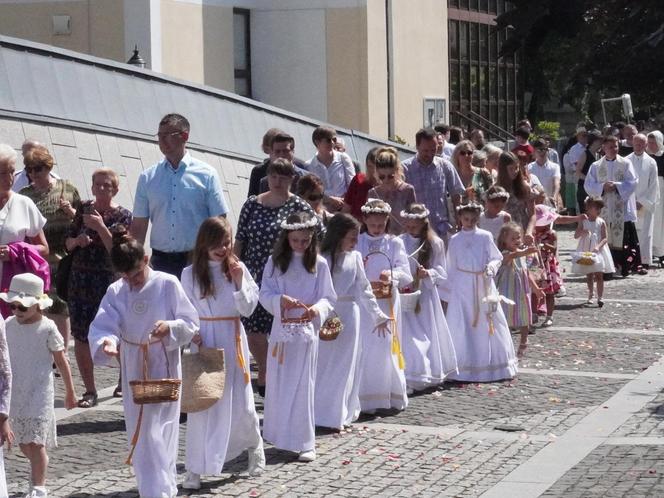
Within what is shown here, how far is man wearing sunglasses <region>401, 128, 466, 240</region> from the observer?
13.7m

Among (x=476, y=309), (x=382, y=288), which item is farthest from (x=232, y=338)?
(x=476, y=309)

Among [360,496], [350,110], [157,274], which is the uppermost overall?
[350,110]

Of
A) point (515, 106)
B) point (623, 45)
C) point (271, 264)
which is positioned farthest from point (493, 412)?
point (515, 106)

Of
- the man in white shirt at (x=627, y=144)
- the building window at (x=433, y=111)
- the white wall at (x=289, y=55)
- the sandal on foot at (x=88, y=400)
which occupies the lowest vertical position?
the sandal on foot at (x=88, y=400)

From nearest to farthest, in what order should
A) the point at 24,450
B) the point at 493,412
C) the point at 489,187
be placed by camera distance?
the point at 24,450, the point at 493,412, the point at 489,187

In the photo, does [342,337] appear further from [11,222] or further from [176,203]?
[11,222]

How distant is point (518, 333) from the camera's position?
50.2ft

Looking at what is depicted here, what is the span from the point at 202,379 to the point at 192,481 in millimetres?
553

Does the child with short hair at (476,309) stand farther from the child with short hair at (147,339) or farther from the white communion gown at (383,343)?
the child with short hair at (147,339)

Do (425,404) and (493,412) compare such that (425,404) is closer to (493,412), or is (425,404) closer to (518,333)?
(493,412)

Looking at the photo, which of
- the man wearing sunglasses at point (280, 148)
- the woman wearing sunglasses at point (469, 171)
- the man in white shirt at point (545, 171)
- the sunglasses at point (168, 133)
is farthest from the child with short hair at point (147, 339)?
the man in white shirt at point (545, 171)

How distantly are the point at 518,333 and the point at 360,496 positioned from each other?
722 centimetres

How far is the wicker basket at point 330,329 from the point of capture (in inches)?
381

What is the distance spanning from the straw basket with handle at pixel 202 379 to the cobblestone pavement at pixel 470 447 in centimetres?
48
